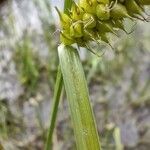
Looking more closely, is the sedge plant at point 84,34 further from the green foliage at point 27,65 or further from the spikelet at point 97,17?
the green foliage at point 27,65

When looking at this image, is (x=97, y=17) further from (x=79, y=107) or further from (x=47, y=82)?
(x=47, y=82)

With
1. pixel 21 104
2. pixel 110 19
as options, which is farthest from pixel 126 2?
pixel 21 104

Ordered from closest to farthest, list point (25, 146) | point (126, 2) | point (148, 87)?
point (126, 2)
point (25, 146)
point (148, 87)

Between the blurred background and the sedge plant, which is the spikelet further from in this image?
the blurred background

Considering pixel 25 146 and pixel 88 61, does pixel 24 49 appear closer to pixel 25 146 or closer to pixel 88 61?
pixel 88 61

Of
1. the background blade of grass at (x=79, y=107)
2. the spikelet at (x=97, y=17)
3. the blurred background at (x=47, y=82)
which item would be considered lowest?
the blurred background at (x=47, y=82)

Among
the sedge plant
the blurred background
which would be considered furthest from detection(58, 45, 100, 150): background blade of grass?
the blurred background

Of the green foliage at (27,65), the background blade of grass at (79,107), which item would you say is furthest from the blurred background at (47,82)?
the background blade of grass at (79,107)
